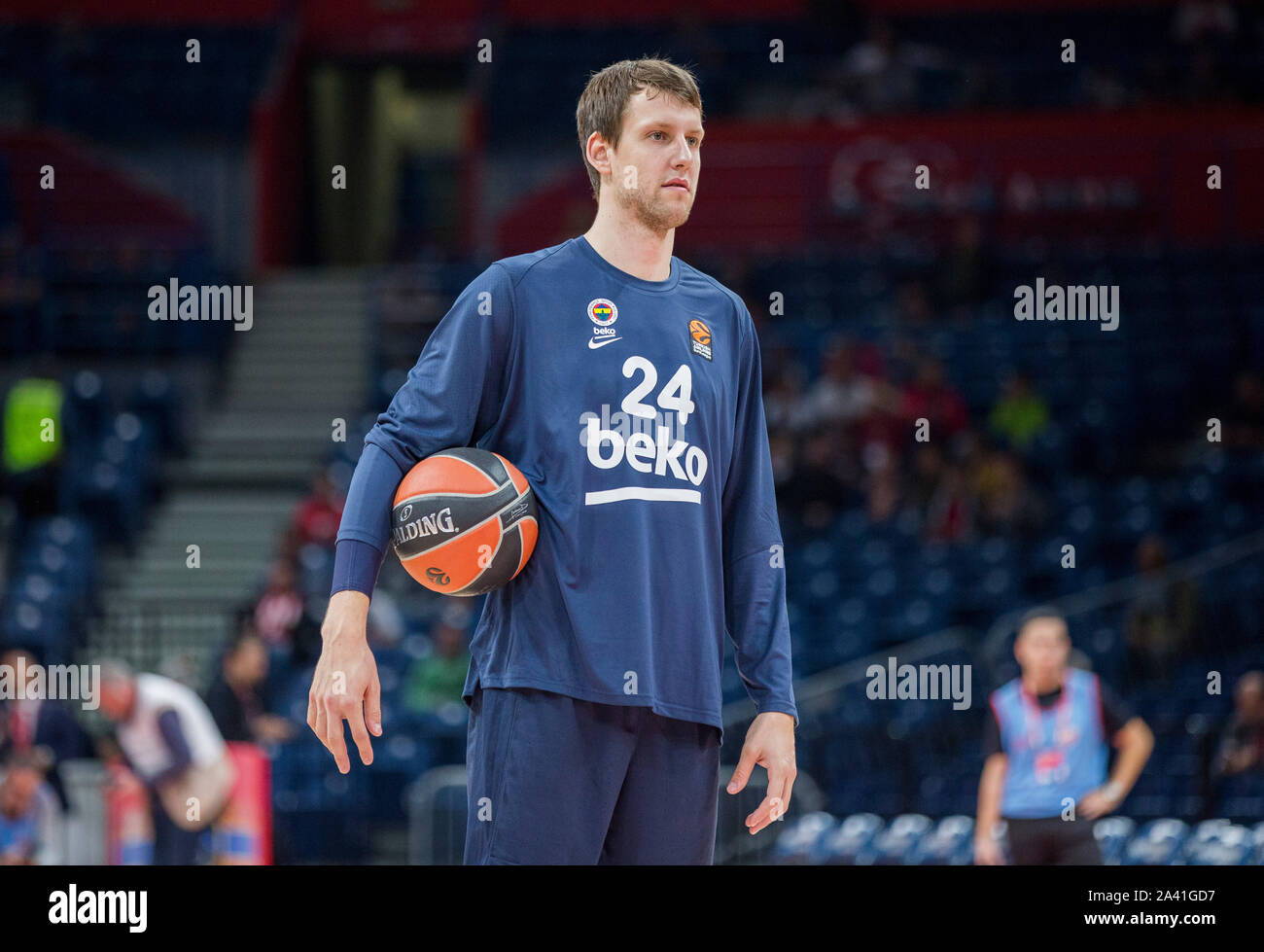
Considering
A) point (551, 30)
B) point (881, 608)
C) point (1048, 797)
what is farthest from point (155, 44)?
point (1048, 797)

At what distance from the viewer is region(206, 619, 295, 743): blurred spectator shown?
8.84 m

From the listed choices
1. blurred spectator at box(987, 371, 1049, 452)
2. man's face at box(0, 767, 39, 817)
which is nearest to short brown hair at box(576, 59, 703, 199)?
man's face at box(0, 767, 39, 817)

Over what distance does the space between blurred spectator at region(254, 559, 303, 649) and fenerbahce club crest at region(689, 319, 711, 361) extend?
7.50 meters

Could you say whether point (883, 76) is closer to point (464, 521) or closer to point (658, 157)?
point (658, 157)

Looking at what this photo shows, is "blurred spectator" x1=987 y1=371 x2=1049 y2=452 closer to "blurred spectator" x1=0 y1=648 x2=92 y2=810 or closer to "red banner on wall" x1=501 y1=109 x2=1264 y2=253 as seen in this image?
"red banner on wall" x1=501 y1=109 x2=1264 y2=253

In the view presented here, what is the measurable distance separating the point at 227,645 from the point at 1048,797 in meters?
5.36

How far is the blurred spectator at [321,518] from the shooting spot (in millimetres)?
11539

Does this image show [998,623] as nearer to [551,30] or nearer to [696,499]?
[696,499]

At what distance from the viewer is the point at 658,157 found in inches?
125

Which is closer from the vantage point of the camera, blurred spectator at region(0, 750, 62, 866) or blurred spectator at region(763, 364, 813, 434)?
blurred spectator at region(0, 750, 62, 866)

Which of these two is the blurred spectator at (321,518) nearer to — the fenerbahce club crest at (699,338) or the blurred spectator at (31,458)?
the blurred spectator at (31,458)

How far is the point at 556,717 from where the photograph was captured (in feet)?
9.92

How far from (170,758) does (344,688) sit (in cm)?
528

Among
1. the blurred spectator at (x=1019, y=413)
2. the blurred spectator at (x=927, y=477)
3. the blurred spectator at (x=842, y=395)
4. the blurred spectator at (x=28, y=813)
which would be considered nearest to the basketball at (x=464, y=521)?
the blurred spectator at (x=28, y=813)
